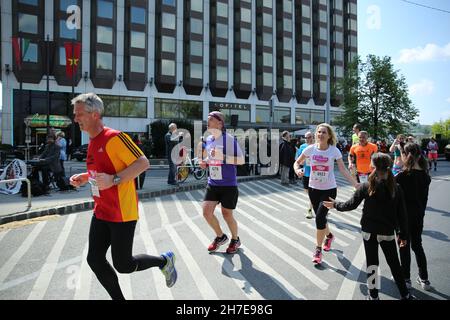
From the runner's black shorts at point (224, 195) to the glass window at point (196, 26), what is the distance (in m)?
43.7

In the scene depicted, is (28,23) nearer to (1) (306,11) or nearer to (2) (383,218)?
(1) (306,11)

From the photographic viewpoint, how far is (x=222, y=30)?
1913 inches

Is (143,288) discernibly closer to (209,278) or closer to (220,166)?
(209,278)

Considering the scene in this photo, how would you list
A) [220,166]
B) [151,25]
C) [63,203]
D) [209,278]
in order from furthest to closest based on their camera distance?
1. [151,25]
2. [63,203]
3. [220,166]
4. [209,278]

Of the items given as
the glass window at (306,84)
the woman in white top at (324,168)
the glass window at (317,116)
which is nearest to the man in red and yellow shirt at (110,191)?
the woman in white top at (324,168)

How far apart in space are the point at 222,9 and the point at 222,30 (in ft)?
8.84

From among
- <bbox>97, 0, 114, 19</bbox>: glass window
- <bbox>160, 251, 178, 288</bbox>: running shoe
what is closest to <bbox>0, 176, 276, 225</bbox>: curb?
<bbox>160, 251, 178, 288</bbox>: running shoe

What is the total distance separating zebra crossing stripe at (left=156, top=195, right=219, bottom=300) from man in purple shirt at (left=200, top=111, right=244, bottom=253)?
43cm

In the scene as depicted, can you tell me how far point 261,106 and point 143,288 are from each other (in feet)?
165

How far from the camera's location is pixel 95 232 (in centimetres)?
340

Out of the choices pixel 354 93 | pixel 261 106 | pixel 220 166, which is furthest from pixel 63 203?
pixel 261 106

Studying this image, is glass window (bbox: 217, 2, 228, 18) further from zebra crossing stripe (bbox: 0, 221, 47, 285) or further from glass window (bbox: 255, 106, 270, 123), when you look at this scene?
zebra crossing stripe (bbox: 0, 221, 47, 285)

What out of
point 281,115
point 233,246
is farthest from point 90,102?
point 281,115

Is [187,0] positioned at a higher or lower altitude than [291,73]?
higher
